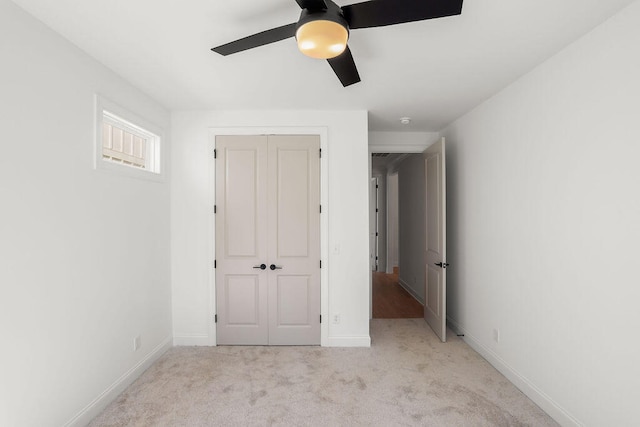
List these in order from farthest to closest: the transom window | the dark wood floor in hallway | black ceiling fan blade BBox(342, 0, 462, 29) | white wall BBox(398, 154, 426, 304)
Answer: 1. white wall BBox(398, 154, 426, 304)
2. the dark wood floor in hallway
3. the transom window
4. black ceiling fan blade BBox(342, 0, 462, 29)

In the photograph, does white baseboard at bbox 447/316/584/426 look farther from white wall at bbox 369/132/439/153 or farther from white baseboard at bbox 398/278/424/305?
white wall at bbox 369/132/439/153

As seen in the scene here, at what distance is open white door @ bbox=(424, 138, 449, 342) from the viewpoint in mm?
3066

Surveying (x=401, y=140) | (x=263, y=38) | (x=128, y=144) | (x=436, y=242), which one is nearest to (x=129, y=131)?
(x=128, y=144)

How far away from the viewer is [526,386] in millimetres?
2193

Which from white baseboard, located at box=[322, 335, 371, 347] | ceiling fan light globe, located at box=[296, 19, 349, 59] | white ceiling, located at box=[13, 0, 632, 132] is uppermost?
white ceiling, located at box=[13, 0, 632, 132]

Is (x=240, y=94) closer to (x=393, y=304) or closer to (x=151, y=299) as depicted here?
(x=151, y=299)

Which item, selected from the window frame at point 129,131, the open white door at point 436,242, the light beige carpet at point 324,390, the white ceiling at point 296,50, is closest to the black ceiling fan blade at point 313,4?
the white ceiling at point 296,50

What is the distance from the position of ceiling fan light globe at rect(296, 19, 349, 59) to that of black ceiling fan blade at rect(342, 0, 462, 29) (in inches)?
3.6

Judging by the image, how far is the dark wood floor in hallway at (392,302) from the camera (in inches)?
156

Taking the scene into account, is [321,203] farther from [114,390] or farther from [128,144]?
[114,390]

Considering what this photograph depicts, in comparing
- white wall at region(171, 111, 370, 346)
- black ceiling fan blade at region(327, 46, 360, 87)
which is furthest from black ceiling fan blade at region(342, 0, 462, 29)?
white wall at region(171, 111, 370, 346)

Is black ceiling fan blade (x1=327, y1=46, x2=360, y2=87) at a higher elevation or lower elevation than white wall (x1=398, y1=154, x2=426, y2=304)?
higher

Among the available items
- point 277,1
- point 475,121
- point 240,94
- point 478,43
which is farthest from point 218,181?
point 475,121

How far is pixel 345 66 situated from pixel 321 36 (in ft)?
1.51
